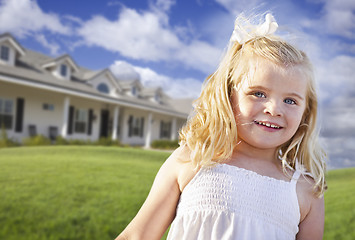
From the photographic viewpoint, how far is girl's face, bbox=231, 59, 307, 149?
1.17m

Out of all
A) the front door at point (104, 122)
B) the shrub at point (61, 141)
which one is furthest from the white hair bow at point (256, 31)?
the front door at point (104, 122)

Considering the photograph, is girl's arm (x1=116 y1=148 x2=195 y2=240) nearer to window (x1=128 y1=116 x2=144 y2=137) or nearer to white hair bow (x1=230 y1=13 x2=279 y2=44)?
white hair bow (x1=230 y1=13 x2=279 y2=44)

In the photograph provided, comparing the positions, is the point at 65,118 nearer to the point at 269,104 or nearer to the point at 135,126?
the point at 135,126

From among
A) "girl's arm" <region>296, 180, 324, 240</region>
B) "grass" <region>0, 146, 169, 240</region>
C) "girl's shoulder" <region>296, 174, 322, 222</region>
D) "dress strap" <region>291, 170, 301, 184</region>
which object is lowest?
"grass" <region>0, 146, 169, 240</region>

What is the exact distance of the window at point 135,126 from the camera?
19.6 m

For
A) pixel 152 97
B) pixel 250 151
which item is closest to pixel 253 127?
pixel 250 151

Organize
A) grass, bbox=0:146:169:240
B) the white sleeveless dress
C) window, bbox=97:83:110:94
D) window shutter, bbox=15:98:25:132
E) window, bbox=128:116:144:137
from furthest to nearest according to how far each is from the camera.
Result: window, bbox=128:116:144:137 < window, bbox=97:83:110:94 < window shutter, bbox=15:98:25:132 < grass, bbox=0:146:169:240 < the white sleeveless dress

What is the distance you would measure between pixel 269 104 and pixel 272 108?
2cm

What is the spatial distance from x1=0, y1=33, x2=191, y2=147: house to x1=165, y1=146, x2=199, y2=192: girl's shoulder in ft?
39.5

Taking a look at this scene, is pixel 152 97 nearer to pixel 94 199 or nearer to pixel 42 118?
pixel 42 118

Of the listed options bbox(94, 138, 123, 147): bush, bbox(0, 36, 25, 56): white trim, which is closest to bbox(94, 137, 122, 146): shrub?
bbox(94, 138, 123, 147): bush

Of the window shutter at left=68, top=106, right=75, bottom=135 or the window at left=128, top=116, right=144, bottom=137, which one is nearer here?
the window shutter at left=68, top=106, right=75, bottom=135

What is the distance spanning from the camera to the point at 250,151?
4.17 ft

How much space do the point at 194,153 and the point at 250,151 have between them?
0.80 feet
